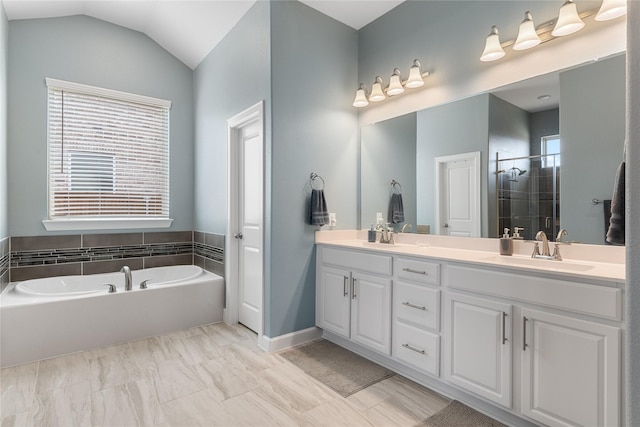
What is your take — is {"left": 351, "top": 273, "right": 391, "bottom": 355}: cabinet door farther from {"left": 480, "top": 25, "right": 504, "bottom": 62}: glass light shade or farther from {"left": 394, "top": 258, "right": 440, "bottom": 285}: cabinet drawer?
{"left": 480, "top": 25, "right": 504, "bottom": 62}: glass light shade

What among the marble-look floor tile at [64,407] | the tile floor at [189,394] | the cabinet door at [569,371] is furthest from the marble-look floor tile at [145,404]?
the cabinet door at [569,371]

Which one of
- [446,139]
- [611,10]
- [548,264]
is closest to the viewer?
[611,10]

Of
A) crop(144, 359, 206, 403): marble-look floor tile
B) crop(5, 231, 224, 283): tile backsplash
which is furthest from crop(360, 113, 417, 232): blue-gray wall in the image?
crop(144, 359, 206, 403): marble-look floor tile

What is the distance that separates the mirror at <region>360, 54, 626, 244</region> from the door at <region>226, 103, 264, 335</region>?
1.36 metres

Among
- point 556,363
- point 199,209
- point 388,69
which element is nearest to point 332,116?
point 388,69

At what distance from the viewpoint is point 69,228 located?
3.44 metres

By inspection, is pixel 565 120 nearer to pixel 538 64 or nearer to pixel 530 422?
pixel 538 64

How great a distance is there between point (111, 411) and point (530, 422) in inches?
90.0

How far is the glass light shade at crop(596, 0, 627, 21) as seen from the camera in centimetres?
167

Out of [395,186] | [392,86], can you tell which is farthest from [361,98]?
[395,186]

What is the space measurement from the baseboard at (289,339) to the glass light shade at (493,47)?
2.48 metres

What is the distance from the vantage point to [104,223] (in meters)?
3.60

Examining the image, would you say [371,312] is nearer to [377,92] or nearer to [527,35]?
[377,92]

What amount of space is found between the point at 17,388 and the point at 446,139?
11.2ft
